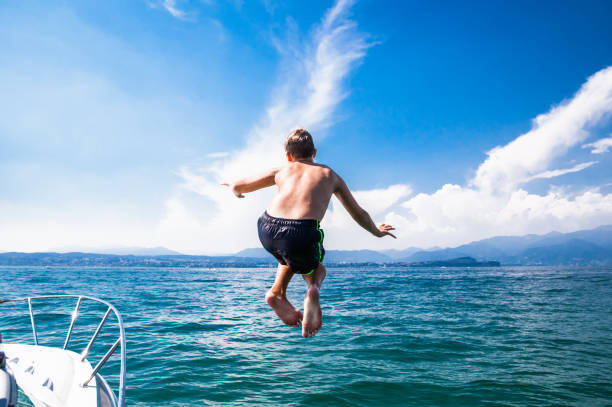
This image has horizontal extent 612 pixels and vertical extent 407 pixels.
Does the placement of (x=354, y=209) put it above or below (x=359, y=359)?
above

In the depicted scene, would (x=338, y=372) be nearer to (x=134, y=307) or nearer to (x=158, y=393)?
(x=158, y=393)

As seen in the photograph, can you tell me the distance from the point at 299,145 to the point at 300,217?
30.1 inches

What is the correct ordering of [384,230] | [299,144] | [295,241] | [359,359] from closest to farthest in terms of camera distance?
1. [295,241]
2. [299,144]
3. [384,230]
4. [359,359]

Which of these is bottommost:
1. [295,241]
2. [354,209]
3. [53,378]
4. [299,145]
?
[53,378]

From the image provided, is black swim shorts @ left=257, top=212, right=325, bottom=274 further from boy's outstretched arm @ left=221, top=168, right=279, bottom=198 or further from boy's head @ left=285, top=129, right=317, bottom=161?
boy's head @ left=285, top=129, right=317, bottom=161

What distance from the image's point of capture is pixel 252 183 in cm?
324

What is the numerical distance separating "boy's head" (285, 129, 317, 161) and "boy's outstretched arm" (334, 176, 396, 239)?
428 millimetres

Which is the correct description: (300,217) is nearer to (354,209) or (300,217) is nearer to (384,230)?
(354,209)

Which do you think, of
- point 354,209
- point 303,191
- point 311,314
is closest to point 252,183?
point 303,191

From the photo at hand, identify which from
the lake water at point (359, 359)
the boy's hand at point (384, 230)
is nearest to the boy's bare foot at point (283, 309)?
the boy's hand at point (384, 230)

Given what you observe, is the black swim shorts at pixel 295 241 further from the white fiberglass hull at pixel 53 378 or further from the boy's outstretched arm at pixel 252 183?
the white fiberglass hull at pixel 53 378

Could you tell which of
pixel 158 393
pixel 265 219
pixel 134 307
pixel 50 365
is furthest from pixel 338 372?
pixel 134 307

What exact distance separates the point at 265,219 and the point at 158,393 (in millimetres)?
8703

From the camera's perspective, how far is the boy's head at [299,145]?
10.6ft
